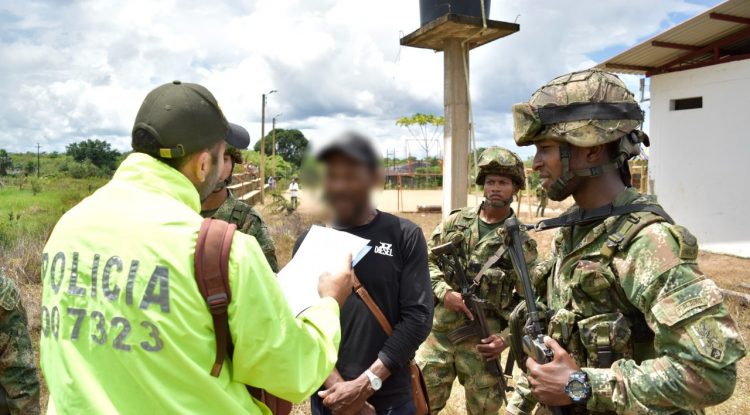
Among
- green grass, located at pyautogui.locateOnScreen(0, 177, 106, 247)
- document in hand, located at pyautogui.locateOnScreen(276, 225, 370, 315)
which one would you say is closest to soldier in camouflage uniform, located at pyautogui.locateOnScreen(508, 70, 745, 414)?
document in hand, located at pyautogui.locateOnScreen(276, 225, 370, 315)

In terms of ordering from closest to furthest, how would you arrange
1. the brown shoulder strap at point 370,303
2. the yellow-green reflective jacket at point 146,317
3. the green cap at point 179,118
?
the yellow-green reflective jacket at point 146,317, the green cap at point 179,118, the brown shoulder strap at point 370,303

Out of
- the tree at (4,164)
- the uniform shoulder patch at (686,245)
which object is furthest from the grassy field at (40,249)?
the tree at (4,164)

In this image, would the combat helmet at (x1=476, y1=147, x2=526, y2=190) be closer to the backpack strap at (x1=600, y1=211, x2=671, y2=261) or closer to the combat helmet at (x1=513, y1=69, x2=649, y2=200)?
the combat helmet at (x1=513, y1=69, x2=649, y2=200)

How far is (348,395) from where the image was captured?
2.28 m

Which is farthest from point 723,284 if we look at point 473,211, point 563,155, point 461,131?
point 563,155

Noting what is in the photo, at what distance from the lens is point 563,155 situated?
208 centimetres

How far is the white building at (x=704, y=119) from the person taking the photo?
384 inches

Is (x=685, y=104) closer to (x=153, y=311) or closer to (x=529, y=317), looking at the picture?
(x=529, y=317)

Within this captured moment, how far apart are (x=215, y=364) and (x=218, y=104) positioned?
0.78 metres

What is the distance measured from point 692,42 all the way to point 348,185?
10.4 m

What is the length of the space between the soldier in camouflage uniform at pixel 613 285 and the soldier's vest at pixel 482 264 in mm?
1430

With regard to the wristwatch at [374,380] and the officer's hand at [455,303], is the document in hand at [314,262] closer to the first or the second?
the wristwatch at [374,380]

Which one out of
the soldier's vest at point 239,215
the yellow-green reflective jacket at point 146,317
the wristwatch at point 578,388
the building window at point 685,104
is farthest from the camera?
the building window at point 685,104

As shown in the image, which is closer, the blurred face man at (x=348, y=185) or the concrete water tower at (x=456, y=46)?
the blurred face man at (x=348, y=185)
